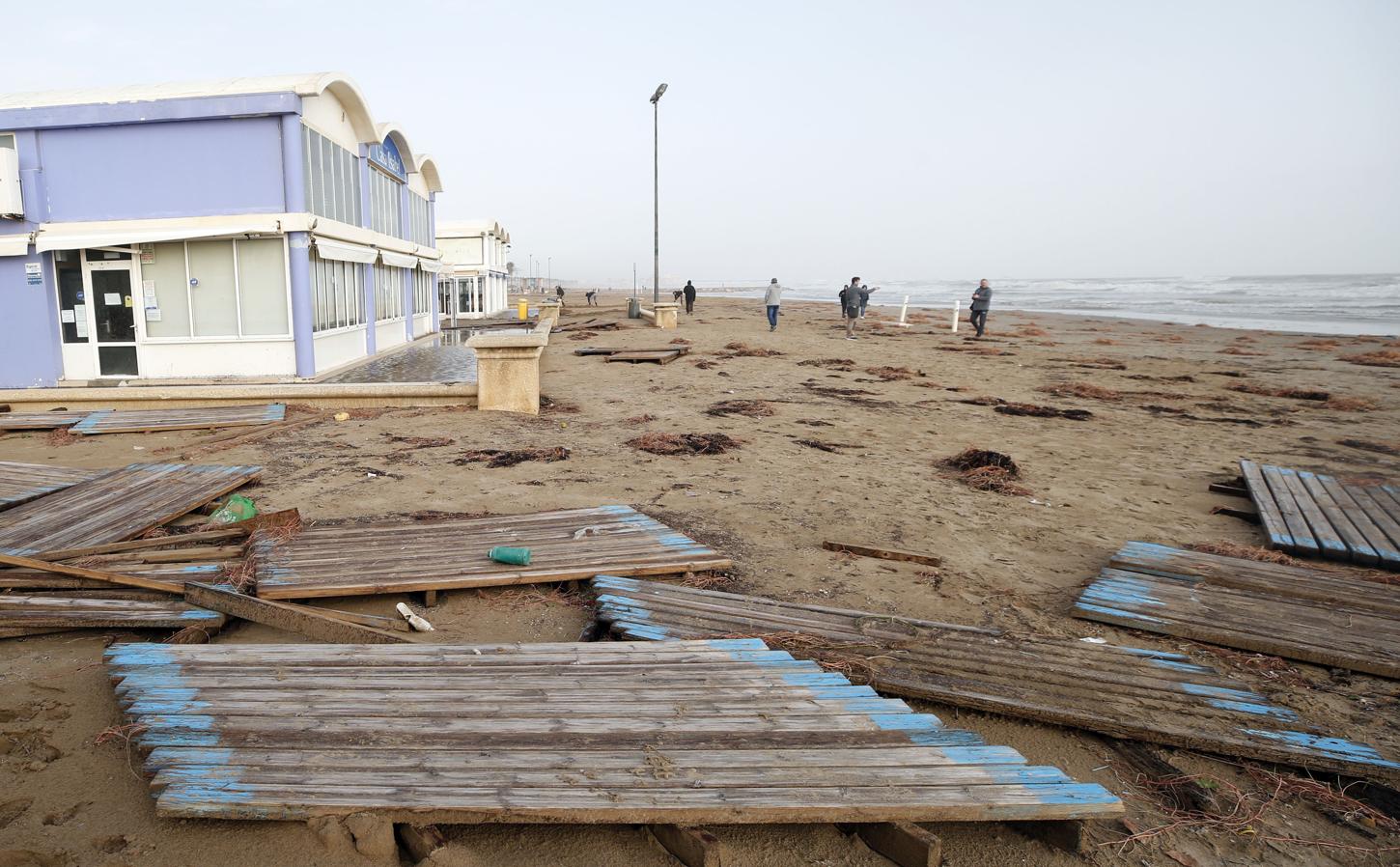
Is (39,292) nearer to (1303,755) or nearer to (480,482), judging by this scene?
(480,482)

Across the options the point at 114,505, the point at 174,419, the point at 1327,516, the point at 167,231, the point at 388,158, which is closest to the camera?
the point at 114,505

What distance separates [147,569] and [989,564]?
5793mm

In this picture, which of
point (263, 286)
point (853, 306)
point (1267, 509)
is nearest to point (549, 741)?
point (1267, 509)

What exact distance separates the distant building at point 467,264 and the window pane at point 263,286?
74.7ft

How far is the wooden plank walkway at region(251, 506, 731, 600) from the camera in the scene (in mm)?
4875

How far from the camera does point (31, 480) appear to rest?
705 cm

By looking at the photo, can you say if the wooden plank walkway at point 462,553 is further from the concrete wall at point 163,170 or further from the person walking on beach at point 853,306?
the person walking on beach at point 853,306

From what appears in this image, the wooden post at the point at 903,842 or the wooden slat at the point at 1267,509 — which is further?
the wooden slat at the point at 1267,509

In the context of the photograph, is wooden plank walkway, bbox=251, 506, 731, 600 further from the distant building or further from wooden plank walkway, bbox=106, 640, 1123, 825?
the distant building

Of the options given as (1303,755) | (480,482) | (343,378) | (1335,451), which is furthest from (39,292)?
(1335,451)

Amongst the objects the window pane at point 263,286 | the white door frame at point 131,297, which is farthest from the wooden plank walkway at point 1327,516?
the white door frame at point 131,297

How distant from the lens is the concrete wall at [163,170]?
532 inches

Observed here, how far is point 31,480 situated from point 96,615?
3955 mm

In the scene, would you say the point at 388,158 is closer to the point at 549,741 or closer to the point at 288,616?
the point at 288,616
